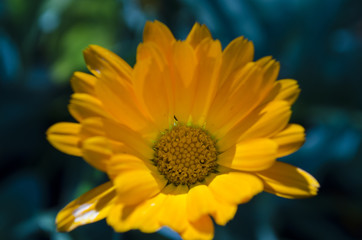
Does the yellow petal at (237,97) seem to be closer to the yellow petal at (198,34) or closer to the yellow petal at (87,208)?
the yellow petal at (198,34)

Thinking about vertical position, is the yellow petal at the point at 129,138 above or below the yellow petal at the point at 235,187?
above

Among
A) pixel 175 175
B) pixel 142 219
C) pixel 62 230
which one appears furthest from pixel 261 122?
pixel 62 230

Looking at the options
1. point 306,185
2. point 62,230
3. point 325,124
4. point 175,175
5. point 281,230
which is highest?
point 62,230

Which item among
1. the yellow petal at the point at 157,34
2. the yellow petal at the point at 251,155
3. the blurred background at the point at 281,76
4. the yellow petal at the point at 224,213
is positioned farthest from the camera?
the blurred background at the point at 281,76

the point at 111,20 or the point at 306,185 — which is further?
the point at 111,20

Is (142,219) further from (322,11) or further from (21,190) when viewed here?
(322,11)

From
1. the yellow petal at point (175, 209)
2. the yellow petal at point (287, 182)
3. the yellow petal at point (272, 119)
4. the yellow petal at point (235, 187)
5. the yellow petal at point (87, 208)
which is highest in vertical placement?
the yellow petal at point (87, 208)

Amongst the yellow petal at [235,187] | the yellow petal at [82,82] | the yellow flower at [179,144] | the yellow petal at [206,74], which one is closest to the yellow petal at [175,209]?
the yellow flower at [179,144]
